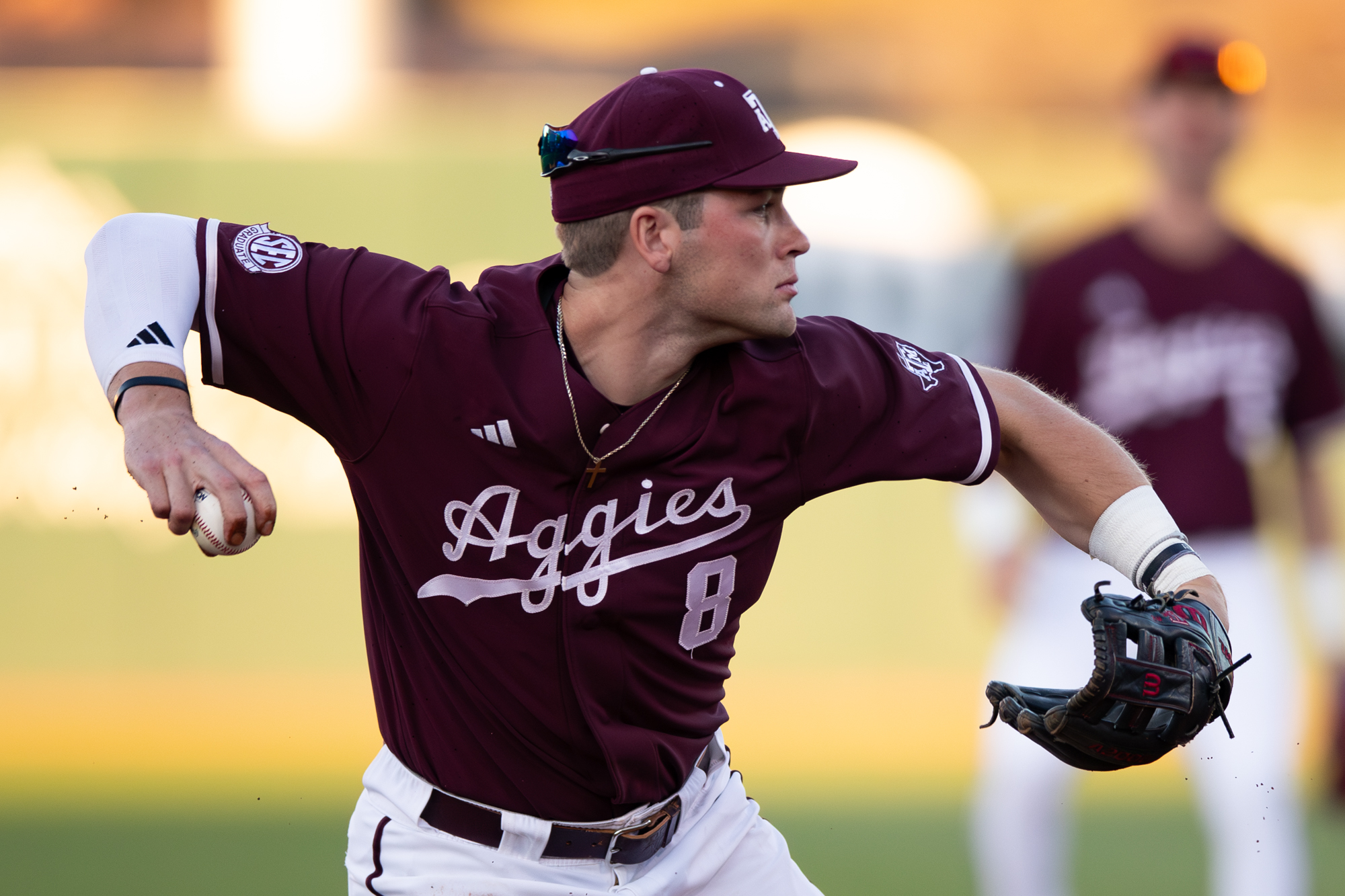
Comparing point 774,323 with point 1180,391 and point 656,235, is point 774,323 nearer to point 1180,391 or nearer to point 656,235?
point 656,235

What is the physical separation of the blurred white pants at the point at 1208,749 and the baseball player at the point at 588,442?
1.93 m

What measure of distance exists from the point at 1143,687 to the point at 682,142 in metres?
1.19

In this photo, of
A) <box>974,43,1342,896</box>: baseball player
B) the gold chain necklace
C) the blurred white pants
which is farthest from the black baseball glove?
<box>974,43,1342,896</box>: baseball player

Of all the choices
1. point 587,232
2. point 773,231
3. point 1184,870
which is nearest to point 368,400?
point 587,232

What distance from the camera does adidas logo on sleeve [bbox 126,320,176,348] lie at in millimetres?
2441

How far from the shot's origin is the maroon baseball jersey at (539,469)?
257 cm

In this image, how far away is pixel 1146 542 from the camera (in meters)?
2.73

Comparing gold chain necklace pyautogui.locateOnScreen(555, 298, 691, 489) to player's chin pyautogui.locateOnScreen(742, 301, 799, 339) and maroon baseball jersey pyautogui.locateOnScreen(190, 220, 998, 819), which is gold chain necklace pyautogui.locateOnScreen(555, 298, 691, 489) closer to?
maroon baseball jersey pyautogui.locateOnScreen(190, 220, 998, 819)

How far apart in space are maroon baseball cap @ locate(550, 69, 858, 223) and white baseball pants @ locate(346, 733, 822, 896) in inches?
42.9

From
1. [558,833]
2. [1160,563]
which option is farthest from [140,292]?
[1160,563]

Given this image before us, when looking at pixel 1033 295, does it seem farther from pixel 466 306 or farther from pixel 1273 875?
pixel 466 306

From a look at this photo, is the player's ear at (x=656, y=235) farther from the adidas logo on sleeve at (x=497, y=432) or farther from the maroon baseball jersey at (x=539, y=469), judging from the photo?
the adidas logo on sleeve at (x=497, y=432)

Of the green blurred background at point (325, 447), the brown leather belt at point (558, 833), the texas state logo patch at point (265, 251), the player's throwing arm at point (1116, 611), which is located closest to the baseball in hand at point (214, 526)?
the texas state logo patch at point (265, 251)

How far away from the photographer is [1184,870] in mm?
5887
